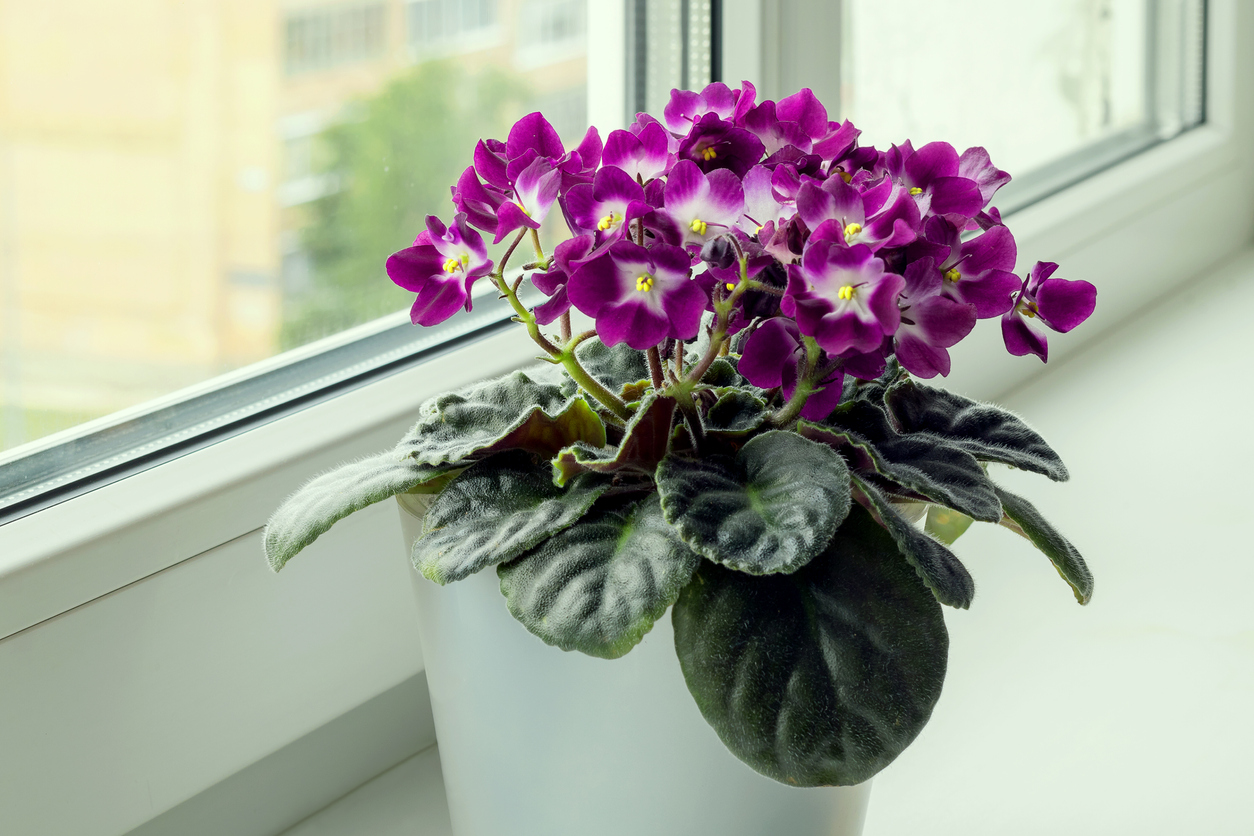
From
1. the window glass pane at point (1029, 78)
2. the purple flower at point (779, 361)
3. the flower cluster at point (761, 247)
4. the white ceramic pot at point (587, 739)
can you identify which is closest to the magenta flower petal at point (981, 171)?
the flower cluster at point (761, 247)

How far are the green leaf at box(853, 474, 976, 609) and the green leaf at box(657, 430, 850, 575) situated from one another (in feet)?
0.06

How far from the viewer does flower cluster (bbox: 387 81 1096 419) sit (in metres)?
0.35

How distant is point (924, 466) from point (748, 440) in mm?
67

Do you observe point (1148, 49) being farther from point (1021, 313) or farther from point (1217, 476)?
point (1021, 313)

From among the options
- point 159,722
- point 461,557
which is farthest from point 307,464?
point 461,557

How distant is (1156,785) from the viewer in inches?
24.5

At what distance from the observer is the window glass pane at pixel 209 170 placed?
21.7 inches

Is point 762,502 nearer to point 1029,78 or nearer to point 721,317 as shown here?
point 721,317

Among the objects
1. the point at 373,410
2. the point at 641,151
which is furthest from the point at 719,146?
the point at 373,410

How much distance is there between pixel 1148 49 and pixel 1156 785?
129cm

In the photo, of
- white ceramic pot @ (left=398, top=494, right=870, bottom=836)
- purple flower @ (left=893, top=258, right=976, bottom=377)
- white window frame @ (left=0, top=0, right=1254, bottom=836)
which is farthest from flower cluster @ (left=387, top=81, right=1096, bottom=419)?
white window frame @ (left=0, top=0, right=1254, bottom=836)

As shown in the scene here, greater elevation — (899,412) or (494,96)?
(494,96)

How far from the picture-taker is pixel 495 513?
400 mm

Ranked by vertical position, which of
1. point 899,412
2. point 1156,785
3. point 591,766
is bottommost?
point 1156,785
